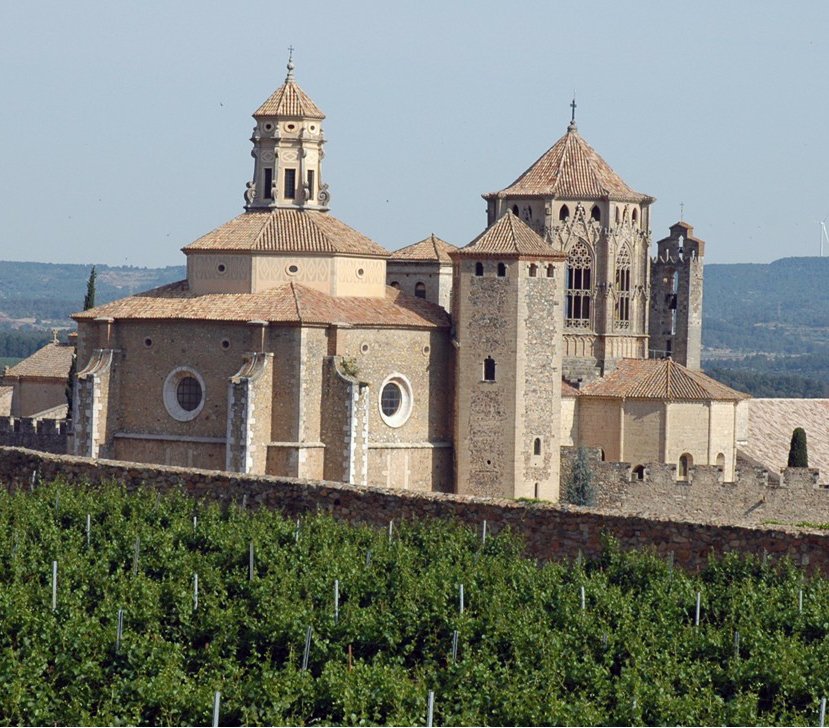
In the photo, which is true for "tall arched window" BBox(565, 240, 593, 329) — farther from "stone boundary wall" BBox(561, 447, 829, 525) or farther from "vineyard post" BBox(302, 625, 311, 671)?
"vineyard post" BBox(302, 625, 311, 671)

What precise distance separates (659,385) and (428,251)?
25.6 ft

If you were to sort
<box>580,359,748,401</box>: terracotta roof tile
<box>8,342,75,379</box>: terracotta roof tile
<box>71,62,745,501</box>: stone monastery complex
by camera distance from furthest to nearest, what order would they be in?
<box>8,342,75,379</box>: terracotta roof tile < <box>580,359,748,401</box>: terracotta roof tile < <box>71,62,745,501</box>: stone monastery complex

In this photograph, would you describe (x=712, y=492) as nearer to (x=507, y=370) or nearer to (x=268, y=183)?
(x=507, y=370)

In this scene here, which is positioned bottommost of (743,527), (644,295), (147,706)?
(147,706)

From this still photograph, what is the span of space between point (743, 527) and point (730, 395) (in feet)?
89.8

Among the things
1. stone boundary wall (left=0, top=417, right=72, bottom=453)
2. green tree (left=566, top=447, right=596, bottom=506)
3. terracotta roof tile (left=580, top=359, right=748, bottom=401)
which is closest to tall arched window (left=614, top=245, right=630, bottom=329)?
terracotta roof tile (left=580, top=359, right=748, bottom=401)

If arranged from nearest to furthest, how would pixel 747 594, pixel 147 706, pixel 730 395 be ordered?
pixel 147 706
pixel 747 594
pixel 730 395

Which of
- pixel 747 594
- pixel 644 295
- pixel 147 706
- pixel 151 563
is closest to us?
pixel 147 706

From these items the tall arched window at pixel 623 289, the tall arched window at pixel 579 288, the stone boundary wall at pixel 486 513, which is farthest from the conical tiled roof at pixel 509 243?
the stone boundary wall at pixel 486 513

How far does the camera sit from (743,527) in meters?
31.9

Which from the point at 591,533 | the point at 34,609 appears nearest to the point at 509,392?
the point at 591,533

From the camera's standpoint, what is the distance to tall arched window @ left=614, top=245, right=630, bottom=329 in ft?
217

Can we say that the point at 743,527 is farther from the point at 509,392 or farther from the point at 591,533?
the point at 509,392

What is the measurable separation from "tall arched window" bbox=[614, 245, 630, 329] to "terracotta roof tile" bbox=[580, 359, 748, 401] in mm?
5846
